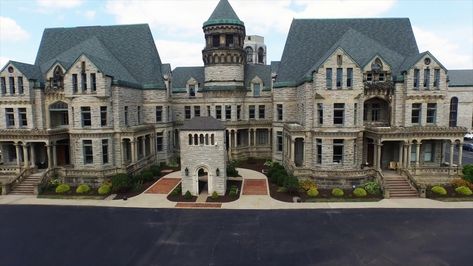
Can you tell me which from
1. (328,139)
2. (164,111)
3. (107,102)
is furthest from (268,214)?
(164,111)

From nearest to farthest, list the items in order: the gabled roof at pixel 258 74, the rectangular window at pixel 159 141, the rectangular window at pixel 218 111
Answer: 1. the rectangular window at pixel 159 141
2. the rectangular window at pixel 218 111
3. the gabled roof at pixel 258 74

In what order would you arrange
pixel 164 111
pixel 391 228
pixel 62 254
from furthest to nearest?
pixel 164 111, pixel 391 228, pixel 62 254

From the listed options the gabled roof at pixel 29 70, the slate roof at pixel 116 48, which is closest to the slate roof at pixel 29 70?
the gabled roof at pixel 29 70

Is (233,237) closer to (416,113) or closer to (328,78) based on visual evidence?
(328,78)

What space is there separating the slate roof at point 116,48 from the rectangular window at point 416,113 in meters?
30.8

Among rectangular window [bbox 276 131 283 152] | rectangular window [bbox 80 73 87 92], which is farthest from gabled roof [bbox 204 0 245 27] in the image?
rectangular window [bbox 80 73 87 92]

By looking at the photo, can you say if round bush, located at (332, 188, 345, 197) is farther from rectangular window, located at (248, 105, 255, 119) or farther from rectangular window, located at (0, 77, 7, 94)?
rectangular window, located at (0, 77, 7, 94)

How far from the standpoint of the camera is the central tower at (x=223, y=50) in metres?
43.0

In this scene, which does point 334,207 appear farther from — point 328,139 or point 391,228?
point 328,139

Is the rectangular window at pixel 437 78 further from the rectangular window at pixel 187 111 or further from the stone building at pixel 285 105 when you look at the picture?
the rectangular window at pixel 187 111

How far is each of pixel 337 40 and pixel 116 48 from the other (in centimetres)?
2909

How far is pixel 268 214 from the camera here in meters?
23.4

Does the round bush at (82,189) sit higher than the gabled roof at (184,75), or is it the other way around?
the gabled roof at (184,75)

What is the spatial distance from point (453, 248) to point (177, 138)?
36.5 metres
